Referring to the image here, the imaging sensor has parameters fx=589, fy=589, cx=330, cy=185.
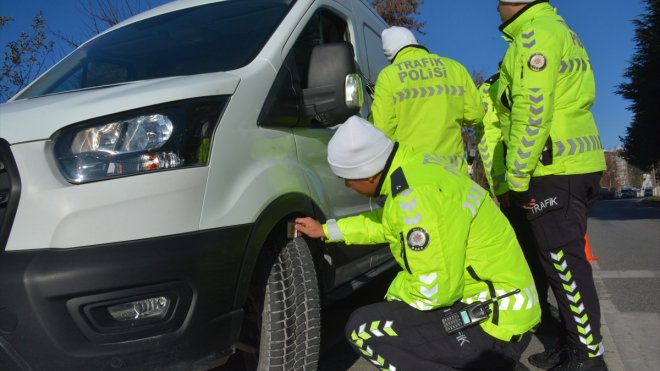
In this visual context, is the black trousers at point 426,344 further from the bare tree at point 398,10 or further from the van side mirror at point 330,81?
the bare tree at point 398,10

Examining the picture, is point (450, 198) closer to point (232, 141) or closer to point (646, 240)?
point (232, 141)

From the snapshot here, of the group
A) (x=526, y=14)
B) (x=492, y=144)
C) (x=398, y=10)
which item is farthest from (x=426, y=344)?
(x=398, y=10)

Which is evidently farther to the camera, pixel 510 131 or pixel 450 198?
pixel 510 131

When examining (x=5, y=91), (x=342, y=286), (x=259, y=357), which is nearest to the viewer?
(x=259, y=357)

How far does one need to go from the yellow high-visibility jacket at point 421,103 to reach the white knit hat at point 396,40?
12cm

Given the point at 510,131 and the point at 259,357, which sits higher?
the point at 510,131

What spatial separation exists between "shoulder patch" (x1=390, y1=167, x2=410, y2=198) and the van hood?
2.49 ft

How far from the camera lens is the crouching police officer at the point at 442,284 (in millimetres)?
2178

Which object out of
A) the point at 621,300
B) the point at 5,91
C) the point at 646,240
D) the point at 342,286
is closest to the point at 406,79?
the point at 342,286

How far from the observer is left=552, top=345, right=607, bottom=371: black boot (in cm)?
301

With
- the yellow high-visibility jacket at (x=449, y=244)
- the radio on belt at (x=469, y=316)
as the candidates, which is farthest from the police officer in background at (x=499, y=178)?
the radio on belt at (x=469, y=316)

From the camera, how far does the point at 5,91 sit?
28.3 feet

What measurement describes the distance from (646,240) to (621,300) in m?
6.33

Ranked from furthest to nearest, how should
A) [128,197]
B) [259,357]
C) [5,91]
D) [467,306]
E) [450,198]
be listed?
[5,91], [259,357], [467,306], [450,198], [128,197]
